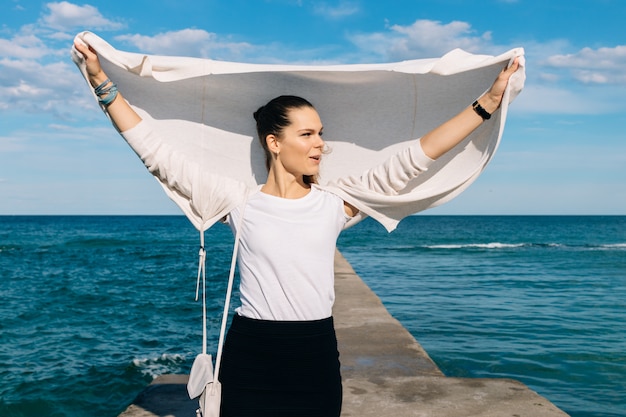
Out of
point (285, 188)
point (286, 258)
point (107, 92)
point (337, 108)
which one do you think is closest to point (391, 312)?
point (337, 108)

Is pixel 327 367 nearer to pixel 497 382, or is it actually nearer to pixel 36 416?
pixel 497 382

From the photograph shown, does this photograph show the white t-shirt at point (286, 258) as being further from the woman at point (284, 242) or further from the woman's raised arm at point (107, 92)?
the woman's raised arm at point (107, 92)

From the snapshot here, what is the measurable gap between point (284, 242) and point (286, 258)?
0.06m

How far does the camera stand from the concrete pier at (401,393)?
4535mm

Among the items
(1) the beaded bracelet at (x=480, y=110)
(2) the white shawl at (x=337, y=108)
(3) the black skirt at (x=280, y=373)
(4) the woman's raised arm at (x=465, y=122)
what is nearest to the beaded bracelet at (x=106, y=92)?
(2) the white shawl at (x=337, y=108)

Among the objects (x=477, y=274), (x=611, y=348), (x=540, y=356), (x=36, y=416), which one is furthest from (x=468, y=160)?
(x=477, y=274)

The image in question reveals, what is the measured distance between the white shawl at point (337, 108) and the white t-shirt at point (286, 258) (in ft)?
0.91

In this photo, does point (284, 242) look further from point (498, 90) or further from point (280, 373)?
point (498, 90)

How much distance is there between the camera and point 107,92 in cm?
255

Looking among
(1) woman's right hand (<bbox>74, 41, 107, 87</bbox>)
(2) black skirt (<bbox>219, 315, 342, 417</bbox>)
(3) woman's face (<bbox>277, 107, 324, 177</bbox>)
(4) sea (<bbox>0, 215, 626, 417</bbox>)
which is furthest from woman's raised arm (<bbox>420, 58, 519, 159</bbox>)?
(4) sea (<bbox>0, 215, 626, 417</bbox>)

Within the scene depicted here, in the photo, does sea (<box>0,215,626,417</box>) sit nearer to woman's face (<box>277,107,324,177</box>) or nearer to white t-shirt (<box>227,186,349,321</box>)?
white t-shirt (<box>227,186,349,321</box>)

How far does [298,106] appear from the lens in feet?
8.02

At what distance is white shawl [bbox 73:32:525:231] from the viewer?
2730mm

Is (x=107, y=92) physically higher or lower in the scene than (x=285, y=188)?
higher
